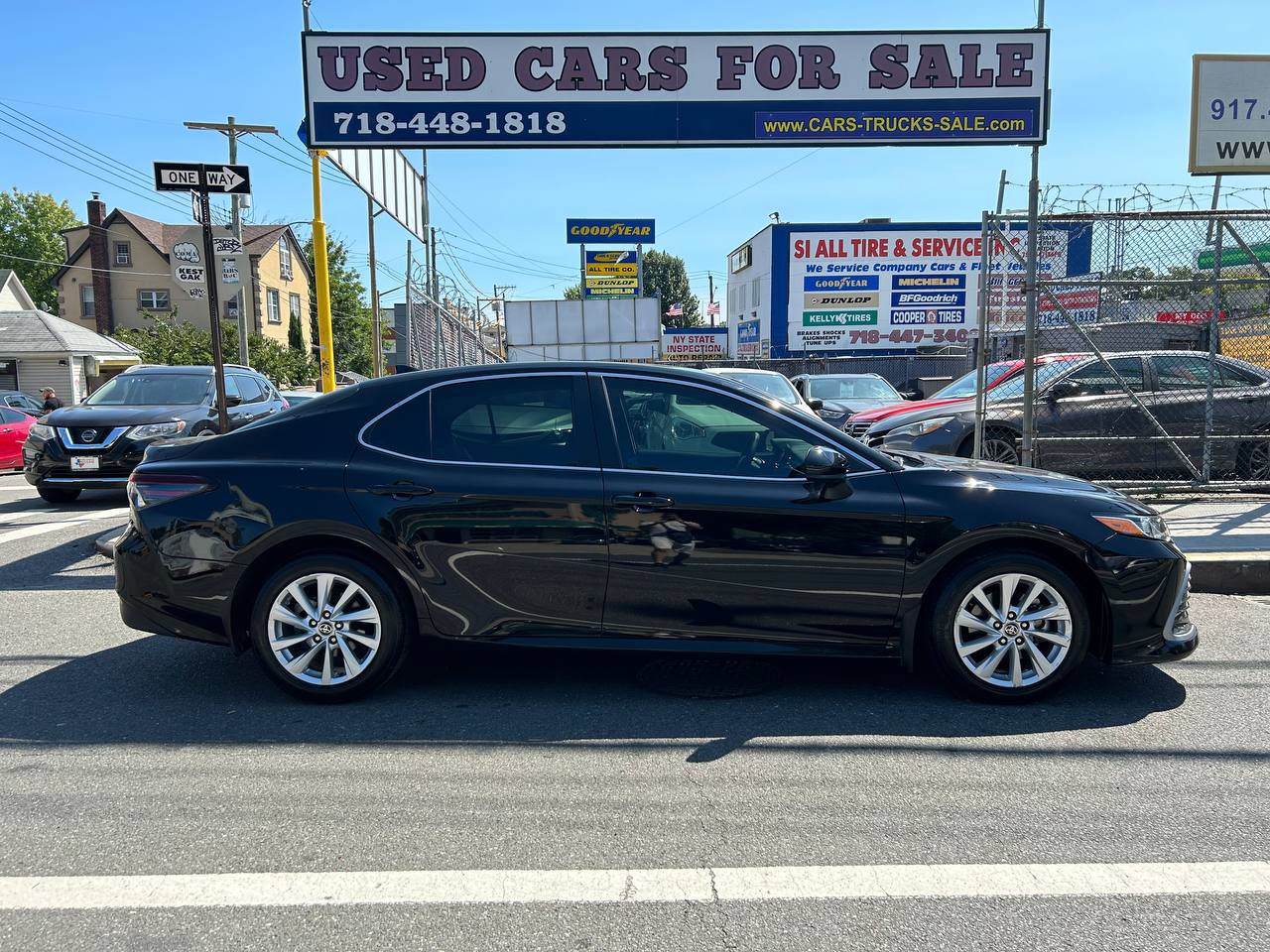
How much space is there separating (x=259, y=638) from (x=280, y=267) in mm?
50587

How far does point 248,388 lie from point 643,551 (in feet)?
33.3

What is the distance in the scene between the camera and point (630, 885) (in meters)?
3.04

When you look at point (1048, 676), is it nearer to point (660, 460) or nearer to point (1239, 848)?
point (1239, 848)

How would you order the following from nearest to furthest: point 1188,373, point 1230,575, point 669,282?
point 1230,575
point 1188,373
point 669,282

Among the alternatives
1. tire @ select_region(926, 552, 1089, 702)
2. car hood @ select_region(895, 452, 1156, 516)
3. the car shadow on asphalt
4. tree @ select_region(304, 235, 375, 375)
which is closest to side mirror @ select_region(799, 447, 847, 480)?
car hood @ select_region(895, 452, 1156, 516)

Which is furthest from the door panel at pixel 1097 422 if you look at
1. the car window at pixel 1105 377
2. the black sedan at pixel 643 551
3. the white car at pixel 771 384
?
the black sedan at pixel 643 551

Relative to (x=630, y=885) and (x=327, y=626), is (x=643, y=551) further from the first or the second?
(x=630, y=885)

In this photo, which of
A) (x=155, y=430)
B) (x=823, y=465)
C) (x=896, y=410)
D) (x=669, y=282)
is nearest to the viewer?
(x=823, y=465)

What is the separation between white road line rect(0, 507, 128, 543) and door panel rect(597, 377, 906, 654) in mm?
7612

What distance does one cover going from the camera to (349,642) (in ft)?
15.1

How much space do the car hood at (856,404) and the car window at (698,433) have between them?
10.4 m

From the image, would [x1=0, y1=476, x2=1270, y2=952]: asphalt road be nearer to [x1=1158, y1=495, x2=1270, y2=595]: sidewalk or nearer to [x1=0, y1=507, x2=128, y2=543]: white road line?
[x1=1158, y1=495, x2=1270, y2=595]: sidewalk

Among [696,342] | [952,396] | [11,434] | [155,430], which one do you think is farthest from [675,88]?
[696,342]

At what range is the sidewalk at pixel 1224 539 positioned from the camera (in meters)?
6.99
